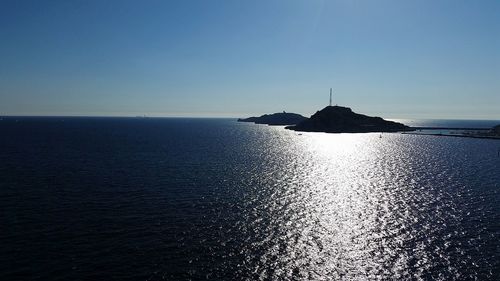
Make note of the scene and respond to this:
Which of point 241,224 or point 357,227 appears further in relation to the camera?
point 357,227

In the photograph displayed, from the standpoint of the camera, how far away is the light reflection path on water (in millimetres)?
41281

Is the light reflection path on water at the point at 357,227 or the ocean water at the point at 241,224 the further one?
the light reflection path on water at the point at 357,227

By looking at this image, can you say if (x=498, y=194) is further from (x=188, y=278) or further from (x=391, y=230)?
(x=188, y=278)

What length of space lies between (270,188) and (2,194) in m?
55.1

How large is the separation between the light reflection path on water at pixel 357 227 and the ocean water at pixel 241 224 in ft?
0.73

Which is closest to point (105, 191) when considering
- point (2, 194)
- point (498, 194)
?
point (2, 194)

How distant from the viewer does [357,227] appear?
56.0 m

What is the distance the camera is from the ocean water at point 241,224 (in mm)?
40219

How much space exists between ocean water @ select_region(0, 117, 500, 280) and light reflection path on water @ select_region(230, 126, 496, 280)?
0.22m

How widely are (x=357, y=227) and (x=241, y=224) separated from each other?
60.7 ft

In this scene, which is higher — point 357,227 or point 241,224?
point 241,224

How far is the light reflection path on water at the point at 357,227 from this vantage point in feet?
135

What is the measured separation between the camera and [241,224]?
55.7m

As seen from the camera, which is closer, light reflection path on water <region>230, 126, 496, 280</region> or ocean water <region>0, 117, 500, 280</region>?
ocean water <region>0, 117, 500, 280</region>
